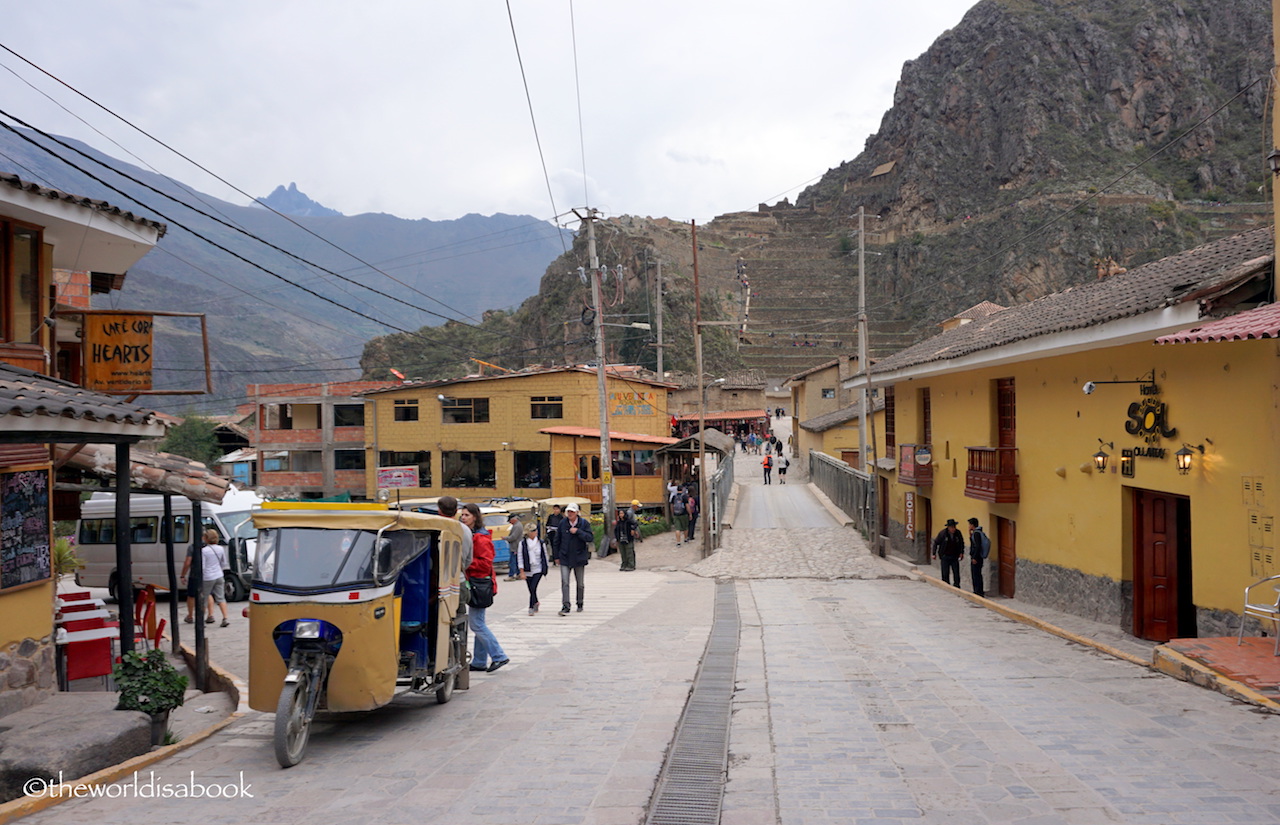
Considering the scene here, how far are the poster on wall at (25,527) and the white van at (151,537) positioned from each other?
30.8ft

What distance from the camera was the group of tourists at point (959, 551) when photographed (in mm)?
16062

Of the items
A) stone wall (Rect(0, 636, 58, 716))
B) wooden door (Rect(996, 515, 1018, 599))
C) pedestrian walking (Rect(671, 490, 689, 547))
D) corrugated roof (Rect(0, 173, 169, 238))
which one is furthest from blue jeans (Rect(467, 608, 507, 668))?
pedestrian walking (Rect(671, 490, 689, 547))

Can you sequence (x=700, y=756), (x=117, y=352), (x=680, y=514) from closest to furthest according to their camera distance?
1. (x=700, y=756)
2. (x=117, y=352)
3. (x=680, y=514)

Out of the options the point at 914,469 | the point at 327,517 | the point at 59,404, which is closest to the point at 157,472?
the point at 59,404

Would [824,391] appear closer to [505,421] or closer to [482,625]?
[505,421]

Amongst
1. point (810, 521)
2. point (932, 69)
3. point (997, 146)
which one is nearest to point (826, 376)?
point (810, 521)

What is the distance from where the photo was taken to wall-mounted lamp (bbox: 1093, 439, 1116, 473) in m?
12.2

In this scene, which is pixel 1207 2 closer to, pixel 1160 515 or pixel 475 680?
pixel 1160 515

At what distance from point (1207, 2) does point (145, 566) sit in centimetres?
10988

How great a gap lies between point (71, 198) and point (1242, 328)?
10427 millimetres

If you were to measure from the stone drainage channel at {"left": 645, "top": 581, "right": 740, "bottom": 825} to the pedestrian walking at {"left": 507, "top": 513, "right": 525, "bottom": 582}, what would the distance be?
19.6 feet

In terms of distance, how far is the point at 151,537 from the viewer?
18.0m

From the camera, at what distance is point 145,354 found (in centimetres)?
958

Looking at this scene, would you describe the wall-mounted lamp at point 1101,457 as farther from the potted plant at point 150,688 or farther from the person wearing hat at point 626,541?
the person wearing hat at point 626,541
